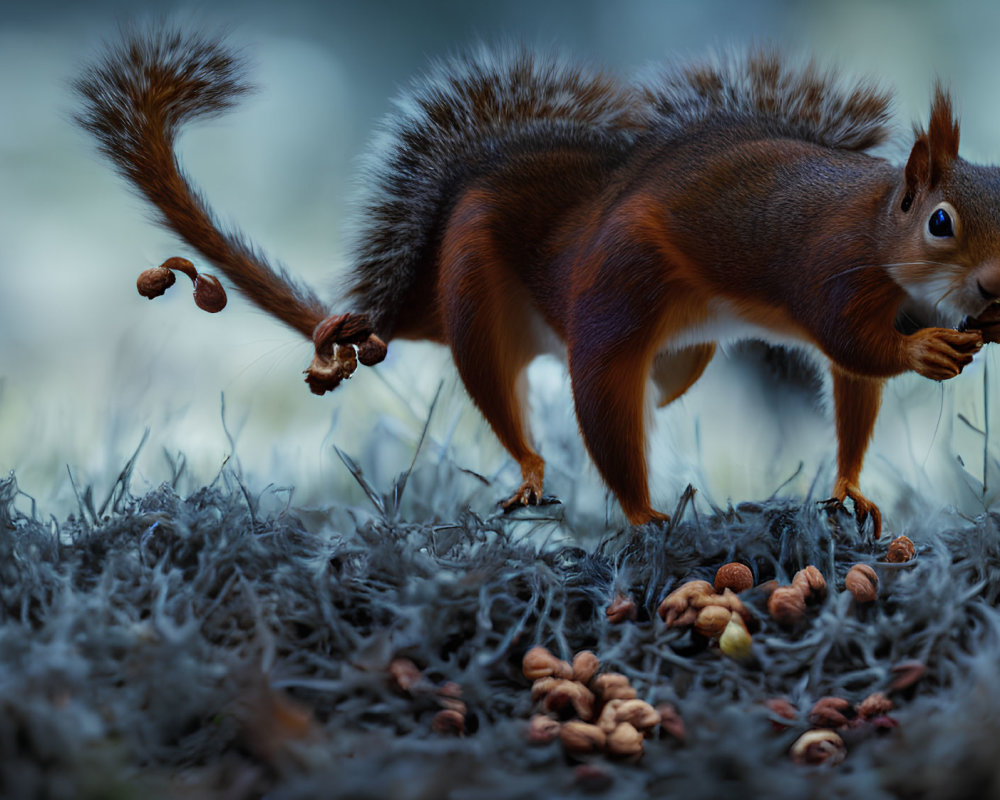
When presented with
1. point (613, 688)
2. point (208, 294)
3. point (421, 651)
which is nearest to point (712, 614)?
point (613, 688)

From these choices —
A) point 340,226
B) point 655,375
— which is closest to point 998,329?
point 655,375

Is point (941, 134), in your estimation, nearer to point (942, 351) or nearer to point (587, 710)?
point (942, 351)

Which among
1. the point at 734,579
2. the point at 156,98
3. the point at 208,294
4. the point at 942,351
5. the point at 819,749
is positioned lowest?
the point at 819,749

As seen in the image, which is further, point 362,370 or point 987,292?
point 362,370

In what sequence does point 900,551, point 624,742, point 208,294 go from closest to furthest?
1. point 624,742
2. point 900,551
3. point 208,294

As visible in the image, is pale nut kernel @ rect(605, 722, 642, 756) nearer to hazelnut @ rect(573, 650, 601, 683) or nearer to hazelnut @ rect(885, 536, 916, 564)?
hazelnut @ rect(573, 650, 601, 683)

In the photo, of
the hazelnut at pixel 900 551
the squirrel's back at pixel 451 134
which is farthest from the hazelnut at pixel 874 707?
the squirrel's back at pixel 451 134

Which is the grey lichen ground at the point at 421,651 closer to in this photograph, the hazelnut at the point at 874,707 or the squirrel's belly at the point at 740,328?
the hazelnut at the point at 874,707
